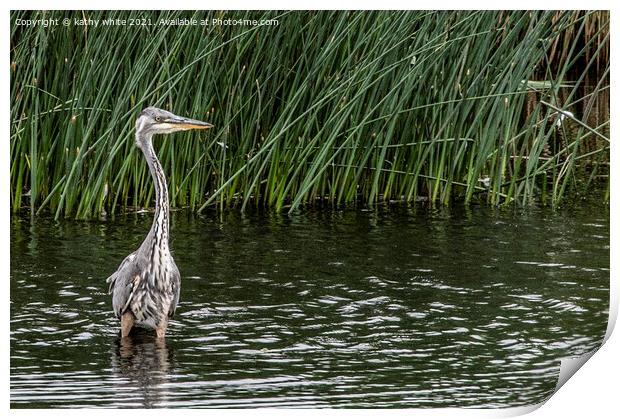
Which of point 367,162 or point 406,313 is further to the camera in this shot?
point 367,162

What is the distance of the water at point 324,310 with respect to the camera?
564cm

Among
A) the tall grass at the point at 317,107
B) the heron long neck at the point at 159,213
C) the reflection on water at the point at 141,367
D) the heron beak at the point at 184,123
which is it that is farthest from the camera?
the tall grass at the point at 317,107

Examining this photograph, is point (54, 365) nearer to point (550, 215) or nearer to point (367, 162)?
point (367, 162)

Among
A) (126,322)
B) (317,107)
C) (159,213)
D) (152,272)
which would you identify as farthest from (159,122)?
(317,107)

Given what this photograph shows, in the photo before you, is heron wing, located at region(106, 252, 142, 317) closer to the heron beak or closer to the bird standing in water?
the bird standing in water

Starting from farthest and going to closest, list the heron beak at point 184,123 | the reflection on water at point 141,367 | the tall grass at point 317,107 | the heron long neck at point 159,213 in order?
the tall grass at point 317,107 → the heron long neck at point 159,213 → the heron beak at point 184,123 → the reflection on water at point 141,367

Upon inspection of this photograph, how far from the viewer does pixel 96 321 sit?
617 cm

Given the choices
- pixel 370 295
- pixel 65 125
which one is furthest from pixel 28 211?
pixel 370 295

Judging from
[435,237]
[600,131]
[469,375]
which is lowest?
[469,375]

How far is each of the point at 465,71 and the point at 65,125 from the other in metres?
1.85

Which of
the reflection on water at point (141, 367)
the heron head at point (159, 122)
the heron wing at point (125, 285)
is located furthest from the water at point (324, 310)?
the heron head at point (159, 122)

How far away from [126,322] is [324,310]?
0.83 metres

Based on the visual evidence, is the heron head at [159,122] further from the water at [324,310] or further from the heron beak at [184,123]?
the water at [324,310]

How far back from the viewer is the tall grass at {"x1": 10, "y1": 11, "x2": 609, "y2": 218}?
20.9 feet
